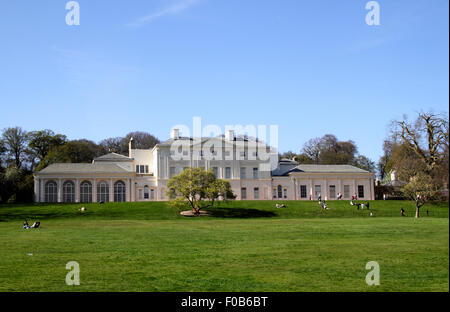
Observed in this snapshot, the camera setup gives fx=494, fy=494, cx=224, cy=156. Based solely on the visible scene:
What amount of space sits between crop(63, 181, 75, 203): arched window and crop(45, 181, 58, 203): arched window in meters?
1.25

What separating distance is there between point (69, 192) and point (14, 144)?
22985 millimetres

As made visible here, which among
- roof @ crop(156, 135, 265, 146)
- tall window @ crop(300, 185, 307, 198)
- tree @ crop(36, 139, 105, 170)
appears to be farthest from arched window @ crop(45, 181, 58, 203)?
tall window @ crop(300, 185, 307, 198)

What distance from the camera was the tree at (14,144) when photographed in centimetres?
8843

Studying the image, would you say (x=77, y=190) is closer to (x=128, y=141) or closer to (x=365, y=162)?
(x=128, y=141)

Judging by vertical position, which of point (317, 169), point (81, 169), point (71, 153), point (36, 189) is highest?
point (71, 153)

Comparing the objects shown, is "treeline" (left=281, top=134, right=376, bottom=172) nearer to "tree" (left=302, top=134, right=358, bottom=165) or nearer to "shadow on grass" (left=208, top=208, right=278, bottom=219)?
"tree" (left=302, top=134, right=358, bottom=165)

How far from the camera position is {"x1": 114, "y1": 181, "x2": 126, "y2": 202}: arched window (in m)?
74.2

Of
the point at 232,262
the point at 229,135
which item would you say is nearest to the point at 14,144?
the point at 229,135

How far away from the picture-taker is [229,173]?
80.1 m

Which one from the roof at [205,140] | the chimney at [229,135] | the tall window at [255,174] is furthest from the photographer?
the chimney at [229,135]

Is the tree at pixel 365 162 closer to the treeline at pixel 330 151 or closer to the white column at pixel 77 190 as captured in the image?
the treeline at pixel 330 151

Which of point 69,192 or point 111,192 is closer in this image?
point 69,192

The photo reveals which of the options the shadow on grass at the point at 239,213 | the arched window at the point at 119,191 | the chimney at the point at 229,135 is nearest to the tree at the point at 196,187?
the shadow on grass at the point at 239,213
